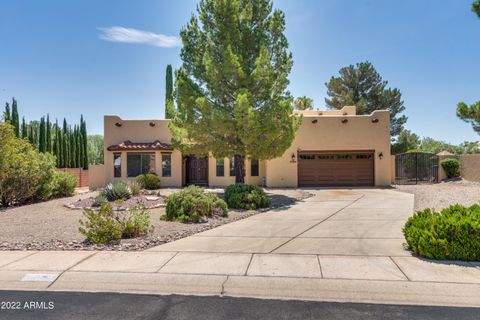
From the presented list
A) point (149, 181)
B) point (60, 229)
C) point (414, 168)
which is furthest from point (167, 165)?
point (414, 168)

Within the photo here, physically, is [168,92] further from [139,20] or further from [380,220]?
[380,220]

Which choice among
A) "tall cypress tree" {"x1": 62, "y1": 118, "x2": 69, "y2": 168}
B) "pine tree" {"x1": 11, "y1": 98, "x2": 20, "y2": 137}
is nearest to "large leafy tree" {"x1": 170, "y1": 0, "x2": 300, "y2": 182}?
"pine tree" {"x1": 11, "y1": 98, "x2": 20, "y2": 137}

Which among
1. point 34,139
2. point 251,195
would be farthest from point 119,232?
point 34,139

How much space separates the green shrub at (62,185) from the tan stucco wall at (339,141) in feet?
38.0

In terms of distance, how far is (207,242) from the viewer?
748 centimetres

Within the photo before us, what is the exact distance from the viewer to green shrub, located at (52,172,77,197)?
16688 millimetres

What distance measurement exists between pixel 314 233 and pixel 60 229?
664 cm

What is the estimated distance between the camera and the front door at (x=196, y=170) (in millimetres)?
23219

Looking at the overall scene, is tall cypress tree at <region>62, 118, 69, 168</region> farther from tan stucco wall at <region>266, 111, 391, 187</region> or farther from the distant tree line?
tan stucco wall at <region>266, 111, 391, 187</region>

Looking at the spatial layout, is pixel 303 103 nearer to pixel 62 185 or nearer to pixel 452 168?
pixel 452 168

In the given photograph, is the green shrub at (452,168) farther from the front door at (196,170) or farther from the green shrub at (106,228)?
the green shrub at (106,228)

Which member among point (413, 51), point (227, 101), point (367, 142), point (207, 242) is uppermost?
point (413, 51)

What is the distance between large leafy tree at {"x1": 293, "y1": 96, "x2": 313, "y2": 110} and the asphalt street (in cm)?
3050

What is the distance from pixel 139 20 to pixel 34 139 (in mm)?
21330
